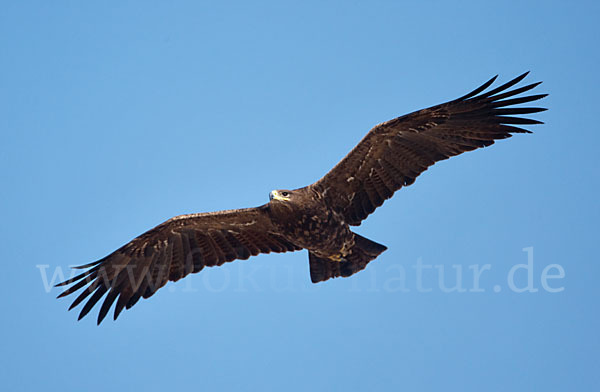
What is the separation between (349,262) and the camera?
14.3 m

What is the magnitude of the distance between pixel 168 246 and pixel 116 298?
48.2 inches

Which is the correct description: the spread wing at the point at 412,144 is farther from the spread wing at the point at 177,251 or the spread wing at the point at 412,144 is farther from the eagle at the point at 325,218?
the spread wing at the point at 177,251


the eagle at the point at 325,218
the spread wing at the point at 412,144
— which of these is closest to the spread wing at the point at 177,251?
the eagle at the point at 325,218

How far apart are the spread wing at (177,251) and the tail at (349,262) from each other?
48 cm

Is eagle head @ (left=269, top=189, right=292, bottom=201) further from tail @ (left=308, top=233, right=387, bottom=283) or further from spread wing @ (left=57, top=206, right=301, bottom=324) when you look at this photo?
tail @ (left=308, top=233, right=387, bottom=283)

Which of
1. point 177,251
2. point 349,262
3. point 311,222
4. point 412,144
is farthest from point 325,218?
point 177,251

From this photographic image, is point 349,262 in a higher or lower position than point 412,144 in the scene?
lower

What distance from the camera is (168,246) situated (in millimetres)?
14625

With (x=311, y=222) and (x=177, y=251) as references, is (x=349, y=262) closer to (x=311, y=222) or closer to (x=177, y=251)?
(x=311, y=222)

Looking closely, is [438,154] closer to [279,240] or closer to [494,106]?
[494,106]

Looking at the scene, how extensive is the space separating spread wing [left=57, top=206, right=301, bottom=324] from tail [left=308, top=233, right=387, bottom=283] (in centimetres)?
48

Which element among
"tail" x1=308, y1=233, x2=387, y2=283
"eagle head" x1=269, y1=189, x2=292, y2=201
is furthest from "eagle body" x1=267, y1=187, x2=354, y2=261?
"tail" x1=308, y1=233, x2=387, y2=283

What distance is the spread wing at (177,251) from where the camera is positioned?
1427 cm

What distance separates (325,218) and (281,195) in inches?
31.8
